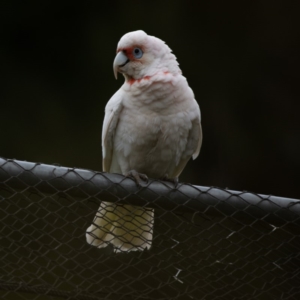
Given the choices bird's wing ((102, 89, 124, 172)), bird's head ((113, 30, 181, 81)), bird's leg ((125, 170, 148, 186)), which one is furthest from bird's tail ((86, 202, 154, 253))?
bird's head ((113, 30, 181, 81))

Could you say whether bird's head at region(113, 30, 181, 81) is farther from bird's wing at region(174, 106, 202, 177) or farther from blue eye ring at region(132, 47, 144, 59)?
bird's wing at region(174, 106, 202, 177)

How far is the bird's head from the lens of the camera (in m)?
2.55

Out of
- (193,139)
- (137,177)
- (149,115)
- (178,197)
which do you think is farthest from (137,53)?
(178,197)

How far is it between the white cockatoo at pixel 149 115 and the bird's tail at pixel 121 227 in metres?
0.38

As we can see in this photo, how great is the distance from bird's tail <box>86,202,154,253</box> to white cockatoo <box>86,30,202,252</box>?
38 cm

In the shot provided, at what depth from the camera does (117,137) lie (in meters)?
2.51

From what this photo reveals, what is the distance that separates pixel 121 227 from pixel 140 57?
101cm

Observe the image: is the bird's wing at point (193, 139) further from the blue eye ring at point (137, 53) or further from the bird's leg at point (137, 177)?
the bird's leg at point (137, 177)

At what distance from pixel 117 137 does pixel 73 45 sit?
1889 millimetres

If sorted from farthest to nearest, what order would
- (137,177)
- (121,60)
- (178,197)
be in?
(121,60) < (137,177) < (178,197)

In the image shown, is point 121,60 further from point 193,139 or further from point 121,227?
point 121,227

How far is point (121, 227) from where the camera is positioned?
5.93ft

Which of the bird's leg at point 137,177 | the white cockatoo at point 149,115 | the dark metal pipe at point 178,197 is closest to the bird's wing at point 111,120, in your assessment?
the white cockatoo at point 149,115

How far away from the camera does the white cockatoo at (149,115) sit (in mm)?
2428
